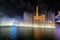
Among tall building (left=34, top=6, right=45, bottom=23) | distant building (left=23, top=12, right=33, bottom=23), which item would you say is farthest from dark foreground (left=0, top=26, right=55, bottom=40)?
distant building (left=23, top=12, right=33, bottom=23)

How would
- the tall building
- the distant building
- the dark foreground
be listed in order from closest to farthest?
1. the dark foreground
2. the tall building
3. the distant building

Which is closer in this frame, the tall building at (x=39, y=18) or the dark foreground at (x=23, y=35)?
the dark foreground at (x=23, y=35)

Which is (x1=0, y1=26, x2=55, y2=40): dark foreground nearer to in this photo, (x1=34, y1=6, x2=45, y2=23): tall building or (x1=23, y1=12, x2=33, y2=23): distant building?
(x1=34, y1=6, x2=45, y2=23): tall building

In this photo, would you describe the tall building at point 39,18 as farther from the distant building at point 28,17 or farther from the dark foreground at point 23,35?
the dark foreground at point 23,35

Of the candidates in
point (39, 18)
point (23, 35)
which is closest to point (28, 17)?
point (39, 18)

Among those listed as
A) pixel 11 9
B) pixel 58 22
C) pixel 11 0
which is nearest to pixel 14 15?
pixel 11 9

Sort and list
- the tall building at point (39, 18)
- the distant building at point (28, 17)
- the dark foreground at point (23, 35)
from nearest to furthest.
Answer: the dark foreground at point (23, 35) < the tall building at point (39, 18) < the distant building at point (28, 17)

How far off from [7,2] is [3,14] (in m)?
0.47

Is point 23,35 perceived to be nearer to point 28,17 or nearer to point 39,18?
point 39,18

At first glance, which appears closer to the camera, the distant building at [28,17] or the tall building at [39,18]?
the tall building at [39,18]

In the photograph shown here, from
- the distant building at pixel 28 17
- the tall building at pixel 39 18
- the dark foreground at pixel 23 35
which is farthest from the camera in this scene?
the distant building at pixel 28 17

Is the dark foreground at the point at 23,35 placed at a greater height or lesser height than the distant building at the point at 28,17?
lesser

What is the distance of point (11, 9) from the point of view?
5070mm

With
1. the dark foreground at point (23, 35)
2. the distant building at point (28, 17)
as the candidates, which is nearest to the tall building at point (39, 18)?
the distant building at point (28, 17)
